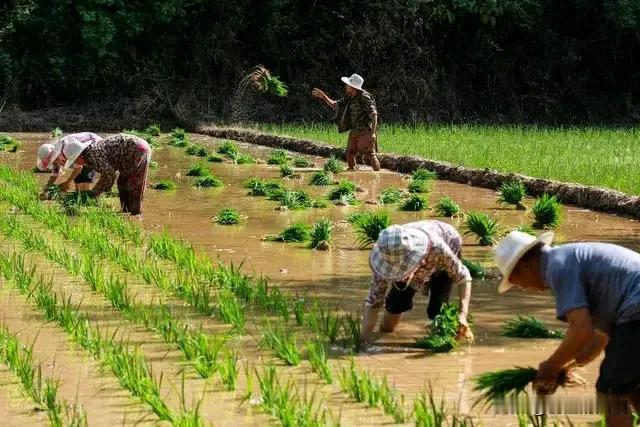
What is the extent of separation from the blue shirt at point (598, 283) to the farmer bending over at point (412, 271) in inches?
68.7

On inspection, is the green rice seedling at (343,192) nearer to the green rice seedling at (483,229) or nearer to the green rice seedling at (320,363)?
the green rice seedling at (483,229)

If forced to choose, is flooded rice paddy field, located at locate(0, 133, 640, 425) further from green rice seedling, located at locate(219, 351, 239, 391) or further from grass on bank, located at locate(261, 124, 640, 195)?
grass on bank, located at locate(261, 124, 640, 195)

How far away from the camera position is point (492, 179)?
14062 millimetres

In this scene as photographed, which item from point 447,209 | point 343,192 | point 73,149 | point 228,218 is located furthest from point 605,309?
point 343,192

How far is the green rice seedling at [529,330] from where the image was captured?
618cm

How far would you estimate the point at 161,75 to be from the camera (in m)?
26.8

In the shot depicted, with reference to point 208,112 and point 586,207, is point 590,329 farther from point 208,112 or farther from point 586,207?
point 208,112

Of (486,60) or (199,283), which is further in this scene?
(486,60)

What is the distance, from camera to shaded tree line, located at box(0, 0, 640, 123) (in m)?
26.2

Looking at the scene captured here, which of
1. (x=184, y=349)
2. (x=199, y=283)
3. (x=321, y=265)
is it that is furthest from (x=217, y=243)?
(x=184, y=349)

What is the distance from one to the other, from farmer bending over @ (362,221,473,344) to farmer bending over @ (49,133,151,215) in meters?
5.17

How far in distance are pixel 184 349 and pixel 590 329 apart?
2.33m

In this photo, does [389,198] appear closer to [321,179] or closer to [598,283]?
[321,179]

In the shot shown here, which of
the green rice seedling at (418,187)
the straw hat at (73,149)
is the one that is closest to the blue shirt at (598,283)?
the straw hat at (73,149)
